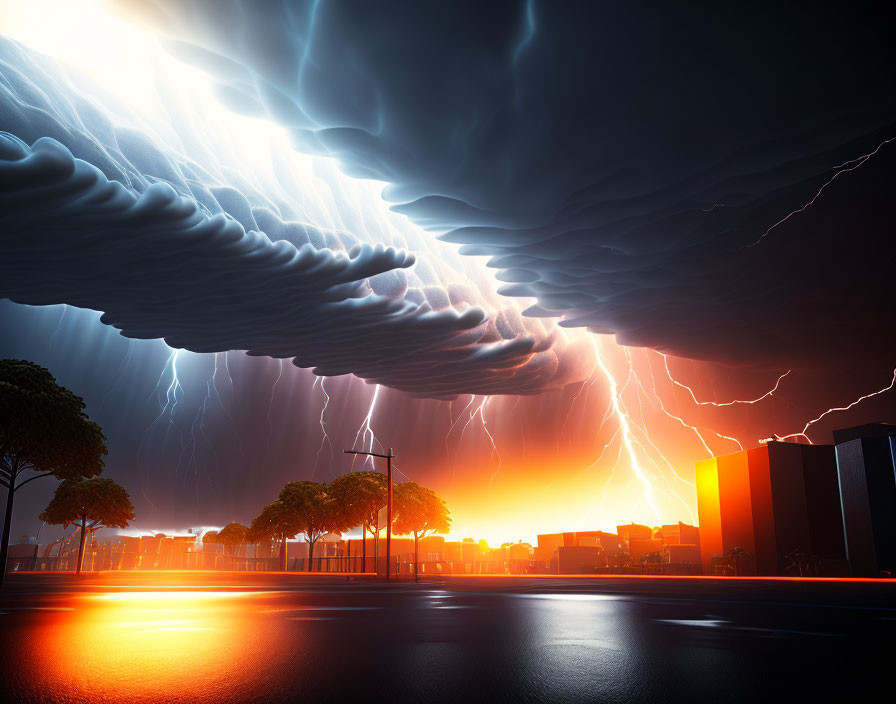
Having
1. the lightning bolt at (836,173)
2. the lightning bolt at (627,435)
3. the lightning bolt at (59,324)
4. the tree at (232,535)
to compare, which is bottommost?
the tree at (232,535)

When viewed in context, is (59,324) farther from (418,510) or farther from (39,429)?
(39,429)

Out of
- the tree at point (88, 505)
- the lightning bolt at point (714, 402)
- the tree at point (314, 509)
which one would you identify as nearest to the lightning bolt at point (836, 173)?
the lightning bolt at point (714, 402)

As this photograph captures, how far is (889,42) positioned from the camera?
2008cm

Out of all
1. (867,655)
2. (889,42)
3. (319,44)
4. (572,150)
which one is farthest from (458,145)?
(867,655)

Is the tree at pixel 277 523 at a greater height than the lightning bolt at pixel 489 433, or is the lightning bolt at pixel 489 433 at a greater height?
the lightning bolt at pixel 489 433

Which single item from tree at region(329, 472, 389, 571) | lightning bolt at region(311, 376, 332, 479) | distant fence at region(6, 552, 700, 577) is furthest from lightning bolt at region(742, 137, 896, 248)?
lightning bolt at region(311, 376, 332, 479)

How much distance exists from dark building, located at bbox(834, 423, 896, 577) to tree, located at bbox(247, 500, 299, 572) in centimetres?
3927

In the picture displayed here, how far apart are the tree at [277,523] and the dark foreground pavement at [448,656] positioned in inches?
1769

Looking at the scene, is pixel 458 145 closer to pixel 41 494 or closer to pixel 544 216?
pixel 544 216

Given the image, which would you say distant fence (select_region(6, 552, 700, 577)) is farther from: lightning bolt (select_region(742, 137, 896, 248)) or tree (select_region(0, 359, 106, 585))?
lightning bolt (select_region(742, 137, 896, 248))

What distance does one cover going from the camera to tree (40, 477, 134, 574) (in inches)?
1812

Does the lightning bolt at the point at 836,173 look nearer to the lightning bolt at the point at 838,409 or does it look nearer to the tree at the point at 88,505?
the lightning bolt at the point at 838,409

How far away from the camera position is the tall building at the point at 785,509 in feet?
122

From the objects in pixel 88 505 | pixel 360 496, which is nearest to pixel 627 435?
pixel 360 496
